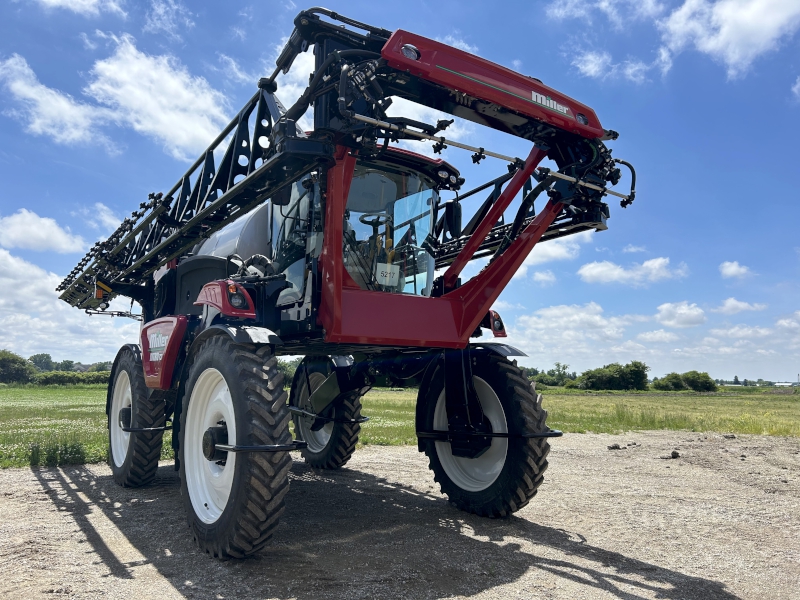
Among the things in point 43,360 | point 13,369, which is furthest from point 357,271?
point 43,360

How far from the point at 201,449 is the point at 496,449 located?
299 cm

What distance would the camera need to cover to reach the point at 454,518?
5922 millimetres

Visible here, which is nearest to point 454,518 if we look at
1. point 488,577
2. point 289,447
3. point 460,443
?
point 460,443

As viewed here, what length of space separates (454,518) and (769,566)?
2.75 m

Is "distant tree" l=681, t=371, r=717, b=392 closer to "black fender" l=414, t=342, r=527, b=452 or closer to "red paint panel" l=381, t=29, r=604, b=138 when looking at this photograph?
"black fender" l=414, t=342, r=527, b=452

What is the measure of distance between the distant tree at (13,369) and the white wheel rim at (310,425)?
83.1 meters

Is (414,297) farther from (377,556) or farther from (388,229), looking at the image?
(377,556)

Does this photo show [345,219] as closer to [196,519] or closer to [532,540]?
[196,519]

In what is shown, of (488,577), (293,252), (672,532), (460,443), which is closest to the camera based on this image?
(488,577)

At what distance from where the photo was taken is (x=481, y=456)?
247 inches

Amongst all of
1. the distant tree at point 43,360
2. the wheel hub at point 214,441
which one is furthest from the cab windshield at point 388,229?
the distant tree at point 43,360

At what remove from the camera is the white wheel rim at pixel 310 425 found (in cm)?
929

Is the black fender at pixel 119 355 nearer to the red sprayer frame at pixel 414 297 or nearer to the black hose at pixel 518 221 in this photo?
the red sprayer frame at pixel 414 297

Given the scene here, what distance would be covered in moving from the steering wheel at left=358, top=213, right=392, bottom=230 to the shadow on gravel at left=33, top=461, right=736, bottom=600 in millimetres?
2965
